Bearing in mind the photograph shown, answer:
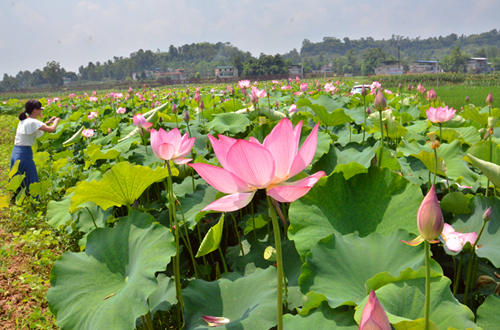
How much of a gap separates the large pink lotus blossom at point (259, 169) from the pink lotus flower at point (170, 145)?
514 mm

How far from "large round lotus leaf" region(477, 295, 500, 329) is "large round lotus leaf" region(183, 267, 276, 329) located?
1.50ft

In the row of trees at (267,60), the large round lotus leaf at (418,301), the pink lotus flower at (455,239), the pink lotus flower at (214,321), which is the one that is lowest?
the pink lotus flower at (214,321)

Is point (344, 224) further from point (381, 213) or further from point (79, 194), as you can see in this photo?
point (79, 194)

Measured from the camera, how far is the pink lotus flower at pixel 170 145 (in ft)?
3.49

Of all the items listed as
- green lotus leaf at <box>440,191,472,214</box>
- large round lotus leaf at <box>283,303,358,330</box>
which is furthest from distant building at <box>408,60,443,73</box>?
large round lotus leaf at <box>283,303,358,330</box>

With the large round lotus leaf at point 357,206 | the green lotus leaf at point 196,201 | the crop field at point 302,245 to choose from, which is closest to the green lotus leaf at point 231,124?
the crop field at point 302,245

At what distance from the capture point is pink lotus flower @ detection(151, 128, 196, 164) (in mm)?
1062

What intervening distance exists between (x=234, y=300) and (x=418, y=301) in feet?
1.61

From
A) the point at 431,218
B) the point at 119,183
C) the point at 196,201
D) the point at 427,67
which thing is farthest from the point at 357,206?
the point at 427,67

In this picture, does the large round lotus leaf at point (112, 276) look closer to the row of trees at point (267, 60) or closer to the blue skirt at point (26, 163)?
the blue skirt at point (26, 163)

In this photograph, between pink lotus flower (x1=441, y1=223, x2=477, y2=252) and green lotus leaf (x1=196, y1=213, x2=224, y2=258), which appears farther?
green lotus leaf (x1=196, y1=213, x2=224, y2=258)

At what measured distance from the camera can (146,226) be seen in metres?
1.17

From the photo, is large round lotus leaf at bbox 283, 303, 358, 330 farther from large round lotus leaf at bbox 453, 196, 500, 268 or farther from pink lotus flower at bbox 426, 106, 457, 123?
pink lotus flower at bbox 426, 106, 457, 123

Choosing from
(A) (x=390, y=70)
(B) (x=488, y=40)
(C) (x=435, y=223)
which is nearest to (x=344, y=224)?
(C) (x=435, y=223)
